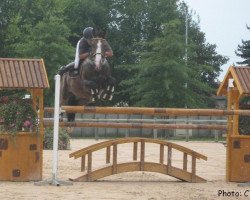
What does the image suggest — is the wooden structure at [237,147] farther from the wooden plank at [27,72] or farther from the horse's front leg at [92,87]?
the wooden plank at [27,72]

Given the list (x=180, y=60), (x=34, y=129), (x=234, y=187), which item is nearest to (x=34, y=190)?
(x=34, y=129)

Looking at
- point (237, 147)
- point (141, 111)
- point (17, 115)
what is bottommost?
point (237, 147)

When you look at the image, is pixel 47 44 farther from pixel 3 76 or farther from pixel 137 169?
pixel 3 76

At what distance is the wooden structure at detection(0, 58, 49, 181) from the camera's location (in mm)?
10484

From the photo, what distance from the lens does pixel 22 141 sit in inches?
418

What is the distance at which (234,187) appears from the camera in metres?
10.7

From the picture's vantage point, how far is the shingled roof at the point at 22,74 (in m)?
10.4

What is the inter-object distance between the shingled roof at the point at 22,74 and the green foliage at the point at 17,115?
0.46 metres

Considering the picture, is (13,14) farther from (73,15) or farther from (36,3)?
(73,15)

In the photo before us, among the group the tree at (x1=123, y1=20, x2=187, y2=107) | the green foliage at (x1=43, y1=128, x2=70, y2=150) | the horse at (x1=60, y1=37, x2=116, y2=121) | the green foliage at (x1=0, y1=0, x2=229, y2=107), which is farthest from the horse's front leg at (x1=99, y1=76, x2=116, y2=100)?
the tree at (x1=123, y1=20, x2=187, y2=107)

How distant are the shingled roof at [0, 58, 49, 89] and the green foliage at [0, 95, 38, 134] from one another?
46 cm

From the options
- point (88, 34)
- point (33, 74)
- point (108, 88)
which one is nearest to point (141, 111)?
point (108, 88)

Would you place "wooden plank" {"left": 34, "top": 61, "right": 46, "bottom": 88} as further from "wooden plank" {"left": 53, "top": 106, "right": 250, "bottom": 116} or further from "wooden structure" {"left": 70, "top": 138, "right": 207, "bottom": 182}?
"wooden structure" {"left": 70, "top": 138, "right": 207, "bottom": 182}

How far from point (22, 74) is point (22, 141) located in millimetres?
1130
